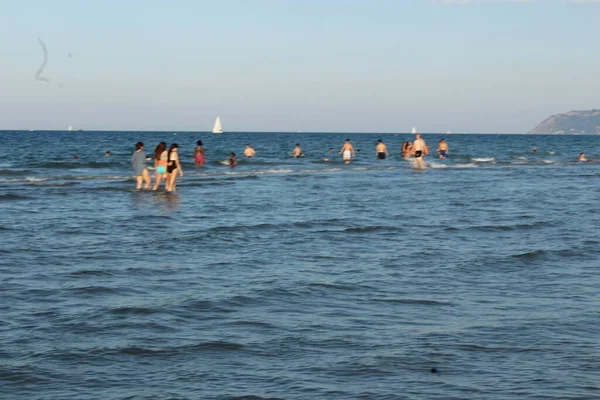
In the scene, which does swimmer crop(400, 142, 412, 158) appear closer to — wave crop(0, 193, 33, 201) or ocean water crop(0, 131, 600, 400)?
ocean water crop(0, 131, 600, 400)

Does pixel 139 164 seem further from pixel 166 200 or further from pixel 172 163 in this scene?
pixel 166 200

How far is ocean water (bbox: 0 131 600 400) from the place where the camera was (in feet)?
23.0

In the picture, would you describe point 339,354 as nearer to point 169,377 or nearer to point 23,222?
point 169,377

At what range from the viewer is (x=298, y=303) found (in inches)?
392

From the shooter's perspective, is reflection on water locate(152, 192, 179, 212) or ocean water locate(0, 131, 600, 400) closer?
ocean water locate(0, 131, 600, 400)

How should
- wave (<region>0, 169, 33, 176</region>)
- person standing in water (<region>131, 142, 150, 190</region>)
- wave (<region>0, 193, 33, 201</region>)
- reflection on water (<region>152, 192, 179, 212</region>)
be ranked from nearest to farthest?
reflection on water (<region>152, 192, 179, 212</region>) < wave (<region>0, 193, 33, 201</region>) < person standing in water (<region>131, 142, 150, 190</region>) < wave (<region>0, 169, 33, 176</region>)

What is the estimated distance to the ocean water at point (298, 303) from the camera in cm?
702

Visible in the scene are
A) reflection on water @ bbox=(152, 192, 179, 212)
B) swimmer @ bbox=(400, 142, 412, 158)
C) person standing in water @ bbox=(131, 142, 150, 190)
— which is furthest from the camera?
swimmer @ bbox=(400, 142, 412, 158)

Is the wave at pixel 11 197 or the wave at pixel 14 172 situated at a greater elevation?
the wave at pixel 14 172

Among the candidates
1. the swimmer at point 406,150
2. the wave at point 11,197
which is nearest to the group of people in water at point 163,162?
the wave at point 11,197

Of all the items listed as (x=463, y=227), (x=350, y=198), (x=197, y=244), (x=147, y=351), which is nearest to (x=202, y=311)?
(x=147, y=351)

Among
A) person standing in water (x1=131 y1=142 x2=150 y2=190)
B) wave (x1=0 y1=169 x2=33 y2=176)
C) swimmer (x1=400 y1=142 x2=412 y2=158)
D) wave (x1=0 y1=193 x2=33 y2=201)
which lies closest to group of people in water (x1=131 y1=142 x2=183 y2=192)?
person standing in water (x1=131 y1=142 x2=150 y2=190)

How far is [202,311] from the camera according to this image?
9.51 metres

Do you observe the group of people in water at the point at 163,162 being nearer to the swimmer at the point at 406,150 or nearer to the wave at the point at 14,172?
the wave at the point at 14,172
